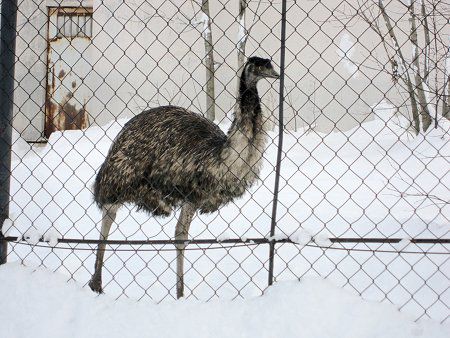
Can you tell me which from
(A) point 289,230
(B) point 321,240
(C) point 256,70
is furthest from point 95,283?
(B) point 321,240

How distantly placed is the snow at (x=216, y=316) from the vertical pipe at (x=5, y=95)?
A: 17.0 inches

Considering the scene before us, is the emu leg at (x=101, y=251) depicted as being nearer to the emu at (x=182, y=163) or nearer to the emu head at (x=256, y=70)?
the emu at (x=182, y=163)

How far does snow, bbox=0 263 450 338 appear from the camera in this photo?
285cm

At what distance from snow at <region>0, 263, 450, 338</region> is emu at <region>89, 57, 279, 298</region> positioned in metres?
1.09

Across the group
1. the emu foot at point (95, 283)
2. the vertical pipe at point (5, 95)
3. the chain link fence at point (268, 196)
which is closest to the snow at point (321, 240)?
the chain link fence at point (268, 196)

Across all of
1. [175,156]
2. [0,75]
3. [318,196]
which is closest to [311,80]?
[318,196]

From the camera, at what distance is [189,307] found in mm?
3057

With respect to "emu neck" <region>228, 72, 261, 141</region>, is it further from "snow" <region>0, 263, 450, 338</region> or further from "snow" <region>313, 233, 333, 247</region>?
"snow" <region>0, 263, 450, 338</region>

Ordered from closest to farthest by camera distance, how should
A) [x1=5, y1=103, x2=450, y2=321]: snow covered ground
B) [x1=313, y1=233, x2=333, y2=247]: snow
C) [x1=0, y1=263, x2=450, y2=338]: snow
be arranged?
[x1=0, y1=263, x2=450, y2=338]: snow
[x1=313, y1=233, x2=333, y2=247]: snow
[x1=5, y1=103, x2=450, y2=321]: snow covered ground

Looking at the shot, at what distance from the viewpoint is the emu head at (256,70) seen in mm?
4094

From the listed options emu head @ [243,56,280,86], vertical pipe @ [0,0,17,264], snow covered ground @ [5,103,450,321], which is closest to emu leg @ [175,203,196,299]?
snow covered ground @ [5,103,450,321]

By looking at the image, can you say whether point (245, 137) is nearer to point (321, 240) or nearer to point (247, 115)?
point (247, 115)

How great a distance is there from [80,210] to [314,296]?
11.6 ft

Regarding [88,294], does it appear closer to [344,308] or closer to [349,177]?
[344,308]
